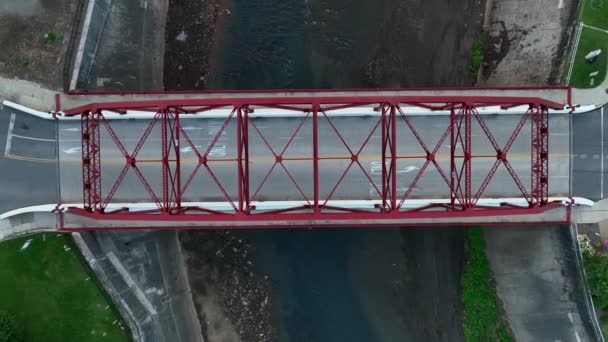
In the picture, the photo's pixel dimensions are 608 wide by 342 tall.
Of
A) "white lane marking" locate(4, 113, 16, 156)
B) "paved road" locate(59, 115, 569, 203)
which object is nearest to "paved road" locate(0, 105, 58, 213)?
"white lane marking" locate(4, 113, 16, 156)

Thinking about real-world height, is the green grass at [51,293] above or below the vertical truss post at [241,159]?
below

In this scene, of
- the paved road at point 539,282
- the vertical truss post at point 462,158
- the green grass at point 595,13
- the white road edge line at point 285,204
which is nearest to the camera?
the vertical truss post at point 462,158

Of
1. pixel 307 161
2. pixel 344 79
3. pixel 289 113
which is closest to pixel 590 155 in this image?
pixel 344 79

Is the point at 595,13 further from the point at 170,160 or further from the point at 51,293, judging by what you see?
the point at 51,293

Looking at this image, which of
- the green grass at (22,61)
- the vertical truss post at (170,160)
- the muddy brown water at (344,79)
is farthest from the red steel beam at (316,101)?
the muddy brown water at (344,79)

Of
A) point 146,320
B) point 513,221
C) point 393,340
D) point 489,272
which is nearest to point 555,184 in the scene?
point 513,221

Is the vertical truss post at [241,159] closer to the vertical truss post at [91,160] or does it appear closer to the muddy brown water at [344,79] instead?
the vertical truss post at [91,160]

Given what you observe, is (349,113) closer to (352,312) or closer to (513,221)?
(513,221)
